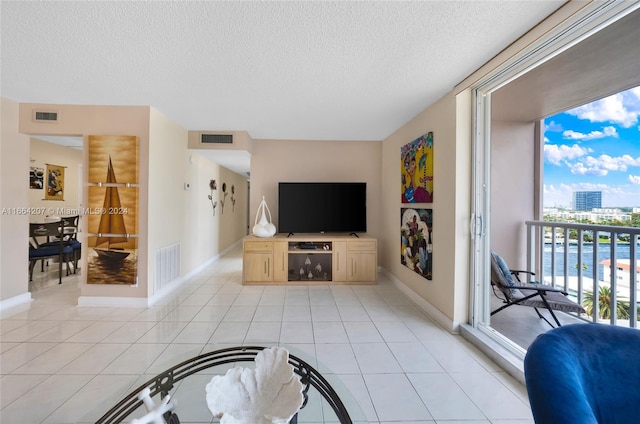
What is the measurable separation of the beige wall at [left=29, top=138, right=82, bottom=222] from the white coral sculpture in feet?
19.2

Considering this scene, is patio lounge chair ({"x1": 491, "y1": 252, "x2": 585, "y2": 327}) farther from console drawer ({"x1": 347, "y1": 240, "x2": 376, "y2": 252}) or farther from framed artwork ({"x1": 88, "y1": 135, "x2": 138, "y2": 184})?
framed artwork ({"x1": 88, "y1": 135, "x2": 138, "y2": 184})

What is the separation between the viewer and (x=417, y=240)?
3.42 meters

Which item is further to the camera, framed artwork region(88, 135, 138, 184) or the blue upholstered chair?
framed artwork region(88, 135, 138, 184)

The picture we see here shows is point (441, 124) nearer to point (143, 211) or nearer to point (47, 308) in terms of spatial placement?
point (143, 211)

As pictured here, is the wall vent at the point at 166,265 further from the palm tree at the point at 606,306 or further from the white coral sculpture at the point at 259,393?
the palm tree at the point at 606,306

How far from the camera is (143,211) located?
3270 millimetres

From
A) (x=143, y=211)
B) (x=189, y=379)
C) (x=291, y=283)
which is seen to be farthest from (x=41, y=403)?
(x=291, y=283)

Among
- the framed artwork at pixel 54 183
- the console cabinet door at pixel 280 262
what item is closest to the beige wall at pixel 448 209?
the console cabinet door at pixel 280 262

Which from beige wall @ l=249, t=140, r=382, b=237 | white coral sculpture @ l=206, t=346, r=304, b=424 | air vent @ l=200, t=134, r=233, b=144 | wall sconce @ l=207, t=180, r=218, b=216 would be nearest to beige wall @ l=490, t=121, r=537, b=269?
beige wall @ l=249, t=140, r=382, b=237

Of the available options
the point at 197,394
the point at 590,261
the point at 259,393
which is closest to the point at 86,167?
the point at 197,394

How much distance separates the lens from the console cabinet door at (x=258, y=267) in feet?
13.6

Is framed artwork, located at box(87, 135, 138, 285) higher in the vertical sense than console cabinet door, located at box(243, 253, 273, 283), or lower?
higher

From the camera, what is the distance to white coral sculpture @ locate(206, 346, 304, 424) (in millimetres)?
951

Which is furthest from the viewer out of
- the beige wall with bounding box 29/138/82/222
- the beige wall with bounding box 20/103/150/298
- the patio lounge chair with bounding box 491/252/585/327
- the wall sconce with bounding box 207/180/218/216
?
the wall sconce with bounding box 207/180/218/216
